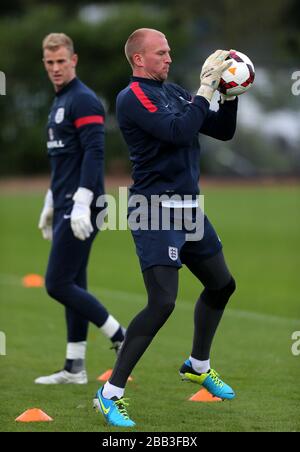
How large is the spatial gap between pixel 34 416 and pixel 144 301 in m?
5.64

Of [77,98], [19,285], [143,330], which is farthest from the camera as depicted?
[19,285]

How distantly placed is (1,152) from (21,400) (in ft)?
90.9

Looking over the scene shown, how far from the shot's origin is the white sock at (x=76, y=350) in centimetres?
778

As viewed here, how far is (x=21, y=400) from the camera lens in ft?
22.9

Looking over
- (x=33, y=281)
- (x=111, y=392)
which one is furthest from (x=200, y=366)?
(x=33, y=281)

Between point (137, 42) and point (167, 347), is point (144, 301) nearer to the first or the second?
point (167, 347)

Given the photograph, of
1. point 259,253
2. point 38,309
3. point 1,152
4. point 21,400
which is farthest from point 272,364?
point 1,152

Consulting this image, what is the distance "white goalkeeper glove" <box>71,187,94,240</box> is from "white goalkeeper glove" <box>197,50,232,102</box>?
4.53 ft

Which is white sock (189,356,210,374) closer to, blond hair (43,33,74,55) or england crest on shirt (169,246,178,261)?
england crest on shirt (169,246,178,261)

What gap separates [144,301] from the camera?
11891mm

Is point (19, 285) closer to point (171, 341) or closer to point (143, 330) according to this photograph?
point (171, 341)

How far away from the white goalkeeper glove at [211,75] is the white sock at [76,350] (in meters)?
2.35

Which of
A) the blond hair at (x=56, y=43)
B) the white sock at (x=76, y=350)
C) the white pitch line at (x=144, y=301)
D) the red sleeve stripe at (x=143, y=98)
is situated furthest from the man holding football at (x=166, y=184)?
the white pitch line at (x=144, y=301)
